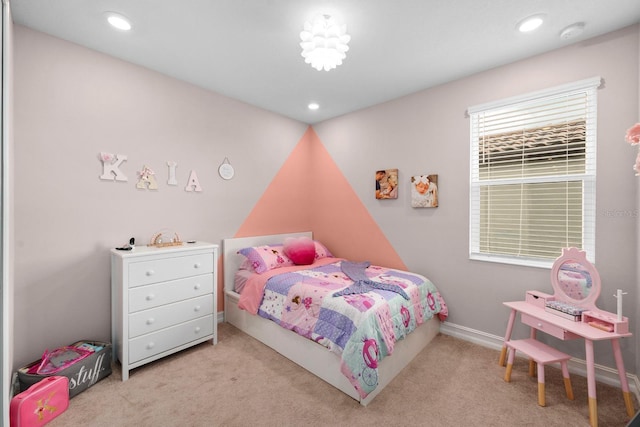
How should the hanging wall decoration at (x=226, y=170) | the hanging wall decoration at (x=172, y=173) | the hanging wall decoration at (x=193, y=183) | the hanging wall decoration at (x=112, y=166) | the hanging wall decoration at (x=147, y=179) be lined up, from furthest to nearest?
the hanging wall decoration at (x=226, y=170), the hanging wall decoration at (x=193, y=183), the hanging wall decoration at (x=172, y=173), the hanging wall decoration at (x=147, y=179), the hanging wall decoration at (x=112, y=166)

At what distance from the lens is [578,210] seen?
87.7 inches

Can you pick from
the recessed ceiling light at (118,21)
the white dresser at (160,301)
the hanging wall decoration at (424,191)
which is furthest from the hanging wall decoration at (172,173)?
the hanging wall decoration at (424,191)

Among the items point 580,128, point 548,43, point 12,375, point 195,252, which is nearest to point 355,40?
point 548,43

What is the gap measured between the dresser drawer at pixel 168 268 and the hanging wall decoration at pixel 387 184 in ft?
6.74

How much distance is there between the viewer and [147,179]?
2602mm

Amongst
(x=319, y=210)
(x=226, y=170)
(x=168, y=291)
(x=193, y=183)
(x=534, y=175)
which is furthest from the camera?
(x=319, y=210)

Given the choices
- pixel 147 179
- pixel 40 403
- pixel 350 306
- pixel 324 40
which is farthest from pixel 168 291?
pixel 324 40

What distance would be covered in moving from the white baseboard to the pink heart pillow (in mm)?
1601

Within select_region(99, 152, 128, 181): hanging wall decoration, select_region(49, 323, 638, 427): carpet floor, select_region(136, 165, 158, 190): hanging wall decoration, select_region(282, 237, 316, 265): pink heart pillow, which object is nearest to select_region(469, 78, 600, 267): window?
select_region(49, 323, 638, 427): carpet floor

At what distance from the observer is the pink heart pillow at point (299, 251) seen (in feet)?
10.6

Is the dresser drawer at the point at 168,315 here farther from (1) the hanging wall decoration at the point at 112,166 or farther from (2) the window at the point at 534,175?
(2) the window at the point at 534,175

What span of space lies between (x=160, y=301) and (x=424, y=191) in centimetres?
273

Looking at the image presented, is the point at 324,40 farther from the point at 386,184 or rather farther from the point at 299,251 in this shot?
the point at 299,251

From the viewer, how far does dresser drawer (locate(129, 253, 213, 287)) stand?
214 centimetres
